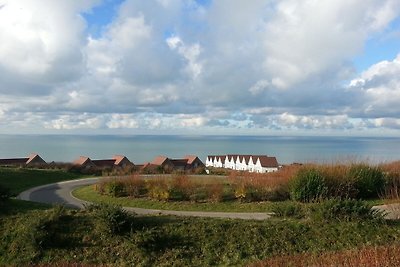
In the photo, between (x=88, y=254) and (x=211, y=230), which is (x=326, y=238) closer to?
(x=211, y=230)

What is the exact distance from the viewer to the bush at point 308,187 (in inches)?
740

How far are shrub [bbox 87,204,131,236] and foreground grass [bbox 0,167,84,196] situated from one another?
13786 mm

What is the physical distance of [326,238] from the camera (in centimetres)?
1257

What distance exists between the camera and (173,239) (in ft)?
41.2

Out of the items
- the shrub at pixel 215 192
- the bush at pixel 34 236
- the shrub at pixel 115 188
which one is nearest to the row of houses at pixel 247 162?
the shrub at pixel 115 188

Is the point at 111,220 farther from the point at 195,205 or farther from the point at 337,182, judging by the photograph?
the point at 337,182

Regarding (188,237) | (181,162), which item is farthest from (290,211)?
(181,162)

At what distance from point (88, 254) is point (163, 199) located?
25.1ft

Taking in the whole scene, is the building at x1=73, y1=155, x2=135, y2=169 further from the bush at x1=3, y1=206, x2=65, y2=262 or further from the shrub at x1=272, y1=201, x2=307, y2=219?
the shrub at x1=272, y1=201, x2=307, y2=219

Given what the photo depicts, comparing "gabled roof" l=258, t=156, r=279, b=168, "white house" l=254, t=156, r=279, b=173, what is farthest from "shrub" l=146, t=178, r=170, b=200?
"gabled roof" l=258, t=156, r=279, b=168

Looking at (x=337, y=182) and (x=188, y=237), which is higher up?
(x=337, y=182)

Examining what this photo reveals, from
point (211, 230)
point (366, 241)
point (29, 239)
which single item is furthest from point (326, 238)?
point (29, 239)

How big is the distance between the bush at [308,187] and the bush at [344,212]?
14.8 feet

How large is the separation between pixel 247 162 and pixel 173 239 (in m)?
42.7
